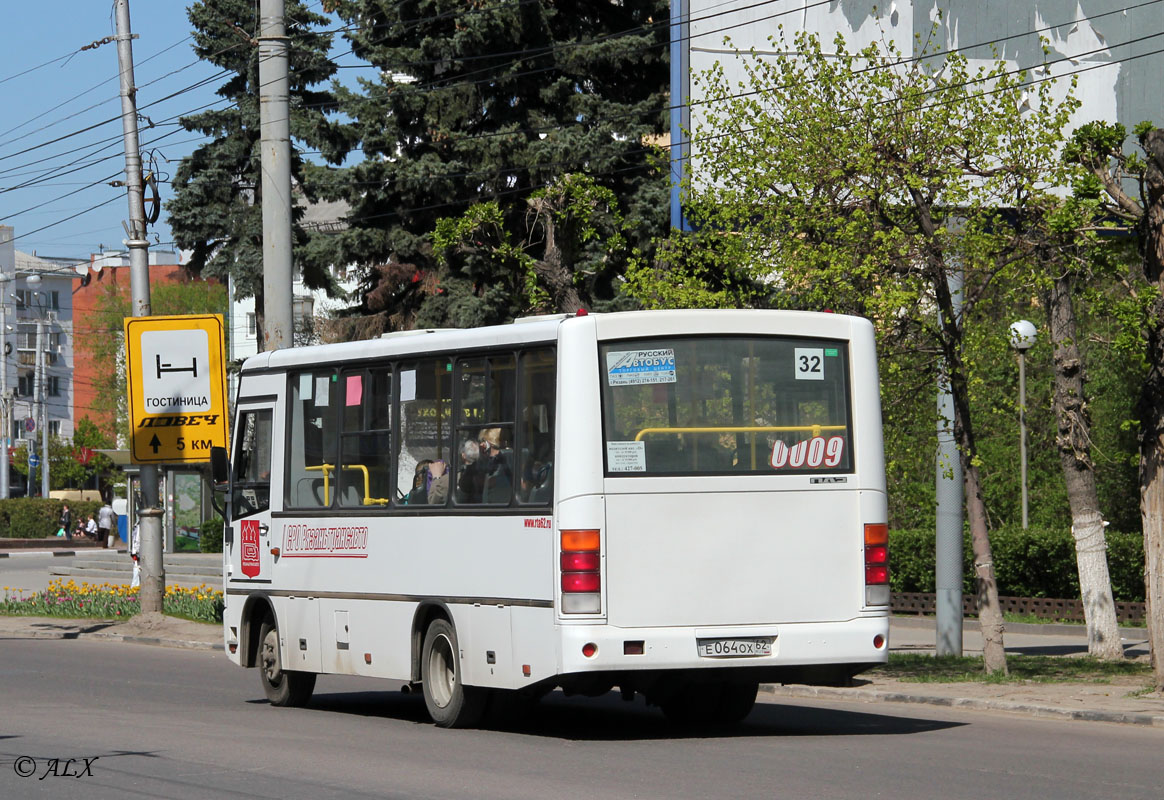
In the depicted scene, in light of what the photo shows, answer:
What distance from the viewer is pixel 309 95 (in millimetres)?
45500

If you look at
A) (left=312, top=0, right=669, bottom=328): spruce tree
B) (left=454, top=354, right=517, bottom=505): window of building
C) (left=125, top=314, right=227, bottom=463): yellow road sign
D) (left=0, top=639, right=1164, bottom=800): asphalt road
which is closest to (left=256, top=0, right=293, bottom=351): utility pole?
(left=125, top=314, right=227, bottom=463): yellow road sign

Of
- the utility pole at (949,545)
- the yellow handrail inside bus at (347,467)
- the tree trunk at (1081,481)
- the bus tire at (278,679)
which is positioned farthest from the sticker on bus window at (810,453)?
the tree trunk at (1081,481)

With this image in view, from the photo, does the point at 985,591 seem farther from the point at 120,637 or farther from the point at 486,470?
the point at 120,637

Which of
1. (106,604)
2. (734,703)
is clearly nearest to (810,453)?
(734,703)

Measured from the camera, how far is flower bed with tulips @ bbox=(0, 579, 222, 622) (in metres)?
29.2

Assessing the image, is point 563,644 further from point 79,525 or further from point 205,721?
point 79,525

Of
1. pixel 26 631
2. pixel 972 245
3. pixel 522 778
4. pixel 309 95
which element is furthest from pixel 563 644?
pixel 309 95

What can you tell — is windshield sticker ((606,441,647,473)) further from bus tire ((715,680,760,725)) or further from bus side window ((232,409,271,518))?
bus side window ((232,409,271,518))

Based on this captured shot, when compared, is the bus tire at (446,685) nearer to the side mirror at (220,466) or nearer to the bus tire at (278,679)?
the bus tire at (278,679)

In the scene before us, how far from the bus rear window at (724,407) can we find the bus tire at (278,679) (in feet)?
16.6

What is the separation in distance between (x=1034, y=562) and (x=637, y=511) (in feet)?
56.6

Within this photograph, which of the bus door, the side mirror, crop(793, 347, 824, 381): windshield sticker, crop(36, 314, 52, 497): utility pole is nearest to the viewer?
crop(793, 347, 824, 381): windshield sticker

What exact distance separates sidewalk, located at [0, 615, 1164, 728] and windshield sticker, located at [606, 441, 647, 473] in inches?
192

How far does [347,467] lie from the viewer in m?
15.5
